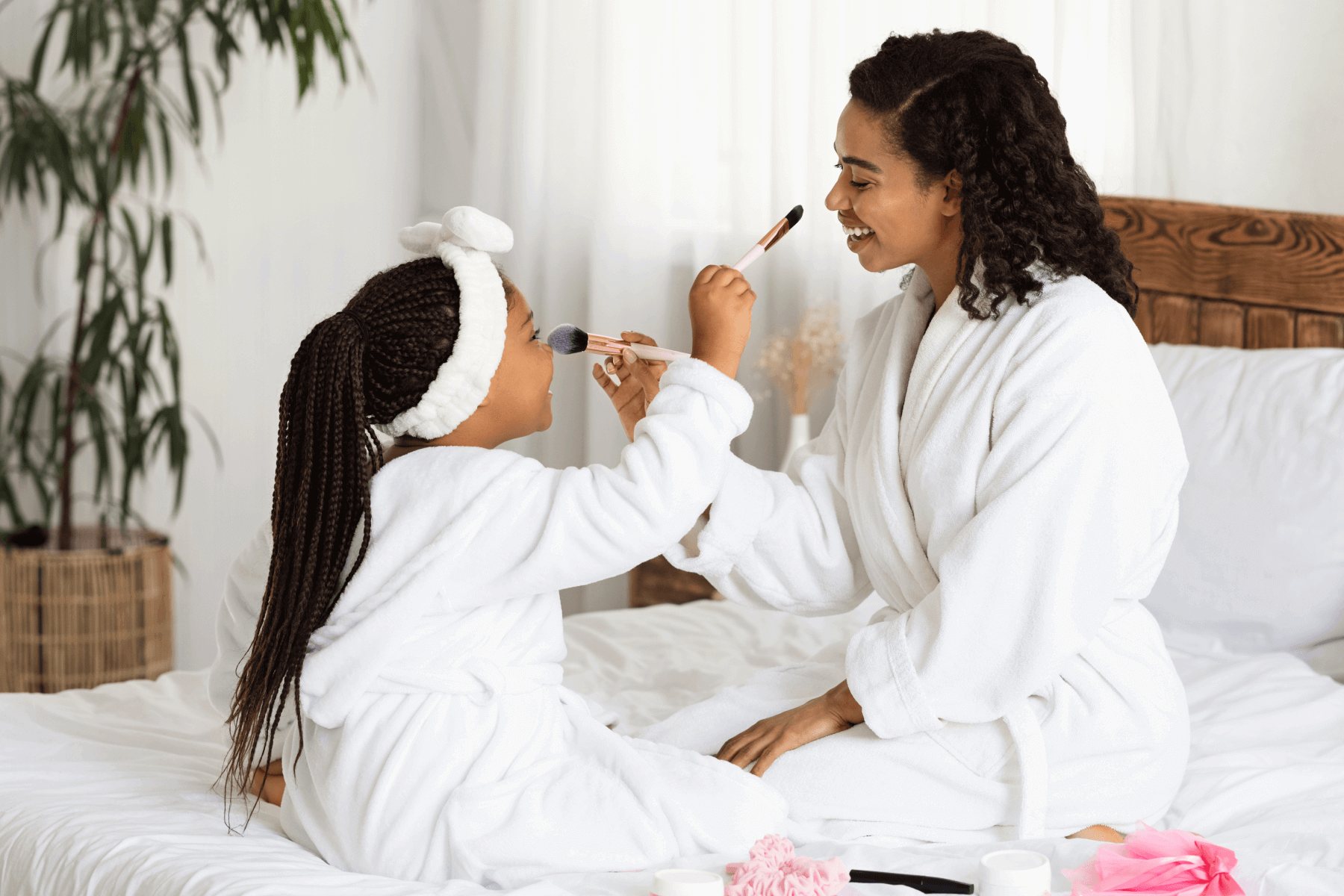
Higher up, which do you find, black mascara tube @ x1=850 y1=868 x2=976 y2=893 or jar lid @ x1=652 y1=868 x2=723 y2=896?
jar lid @ x1=652 y1=868 x2=723 y2=896

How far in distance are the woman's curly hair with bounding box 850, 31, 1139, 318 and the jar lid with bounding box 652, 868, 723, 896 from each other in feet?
2.30

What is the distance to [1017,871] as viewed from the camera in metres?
0.97

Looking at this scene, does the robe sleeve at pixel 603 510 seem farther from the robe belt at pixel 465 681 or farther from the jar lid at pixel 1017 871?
the jar lid at pixel 1017 871

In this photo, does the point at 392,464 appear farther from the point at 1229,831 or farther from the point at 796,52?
the point at 796,52

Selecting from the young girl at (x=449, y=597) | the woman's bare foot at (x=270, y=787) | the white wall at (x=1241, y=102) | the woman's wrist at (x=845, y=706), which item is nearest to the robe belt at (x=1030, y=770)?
the woman's wrist at (x=845, y=706)

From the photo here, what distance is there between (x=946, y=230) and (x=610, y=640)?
0.87 meters

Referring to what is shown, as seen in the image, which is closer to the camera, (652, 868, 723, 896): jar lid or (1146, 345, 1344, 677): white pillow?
(652, 868, 723, 896): jar lid

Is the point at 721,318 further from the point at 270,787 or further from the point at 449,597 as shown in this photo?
the point at 270,787

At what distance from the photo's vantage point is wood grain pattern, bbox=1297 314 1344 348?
6.82ft

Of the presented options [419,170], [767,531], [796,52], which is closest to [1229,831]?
[767,531]

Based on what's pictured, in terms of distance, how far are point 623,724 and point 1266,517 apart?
993 mm

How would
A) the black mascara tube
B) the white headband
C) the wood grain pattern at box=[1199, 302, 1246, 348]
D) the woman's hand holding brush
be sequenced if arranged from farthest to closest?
the wood grain pattern at box=[1199, 302, 1246, 348] < the woman's hand holding brush < the white headband < the black mascara tube

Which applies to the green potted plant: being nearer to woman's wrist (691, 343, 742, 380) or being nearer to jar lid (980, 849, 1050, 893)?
woman's wrist (691, 343, 742, 380)

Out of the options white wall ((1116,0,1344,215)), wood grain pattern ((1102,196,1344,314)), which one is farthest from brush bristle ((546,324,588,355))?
white wall ((1116,0,1344,215))
